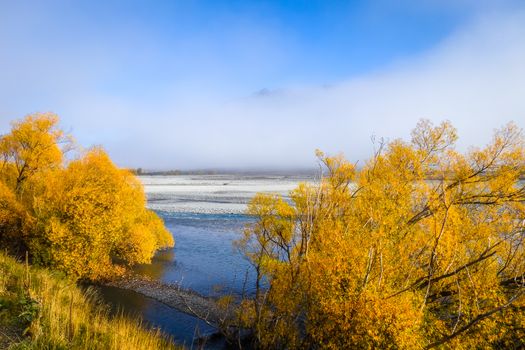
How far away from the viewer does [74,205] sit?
85.1ft

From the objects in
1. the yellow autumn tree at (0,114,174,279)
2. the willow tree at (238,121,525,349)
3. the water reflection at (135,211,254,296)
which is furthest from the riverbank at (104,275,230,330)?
the willow tree at (238,121,525,349)

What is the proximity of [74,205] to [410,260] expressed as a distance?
75.9 feet

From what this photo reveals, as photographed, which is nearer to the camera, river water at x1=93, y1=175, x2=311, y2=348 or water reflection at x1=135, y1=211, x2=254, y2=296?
river water at x1=93, y1=175, x2=311, y2=348

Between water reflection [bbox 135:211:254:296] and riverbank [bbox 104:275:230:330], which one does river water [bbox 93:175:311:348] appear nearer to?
water reflection [bbox 135:211:254:296]

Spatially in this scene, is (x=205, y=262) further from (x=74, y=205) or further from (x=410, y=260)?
(x=410, y=260)

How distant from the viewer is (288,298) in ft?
55.1

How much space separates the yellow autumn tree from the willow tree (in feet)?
47.0

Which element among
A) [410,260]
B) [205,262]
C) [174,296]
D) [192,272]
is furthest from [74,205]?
[410,260]

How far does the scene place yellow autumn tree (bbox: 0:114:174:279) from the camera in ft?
85.4

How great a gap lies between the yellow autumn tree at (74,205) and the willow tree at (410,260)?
14.3 m

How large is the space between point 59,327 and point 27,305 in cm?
143

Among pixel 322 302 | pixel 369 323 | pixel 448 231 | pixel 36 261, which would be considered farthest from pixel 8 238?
pixel 448 231

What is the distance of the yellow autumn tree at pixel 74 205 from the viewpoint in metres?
26.0

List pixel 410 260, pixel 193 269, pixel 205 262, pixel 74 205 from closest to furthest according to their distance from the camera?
1. pixel 410 260
2. pixel 74 205
3. pixel 193 269
4. pixel 205 262
